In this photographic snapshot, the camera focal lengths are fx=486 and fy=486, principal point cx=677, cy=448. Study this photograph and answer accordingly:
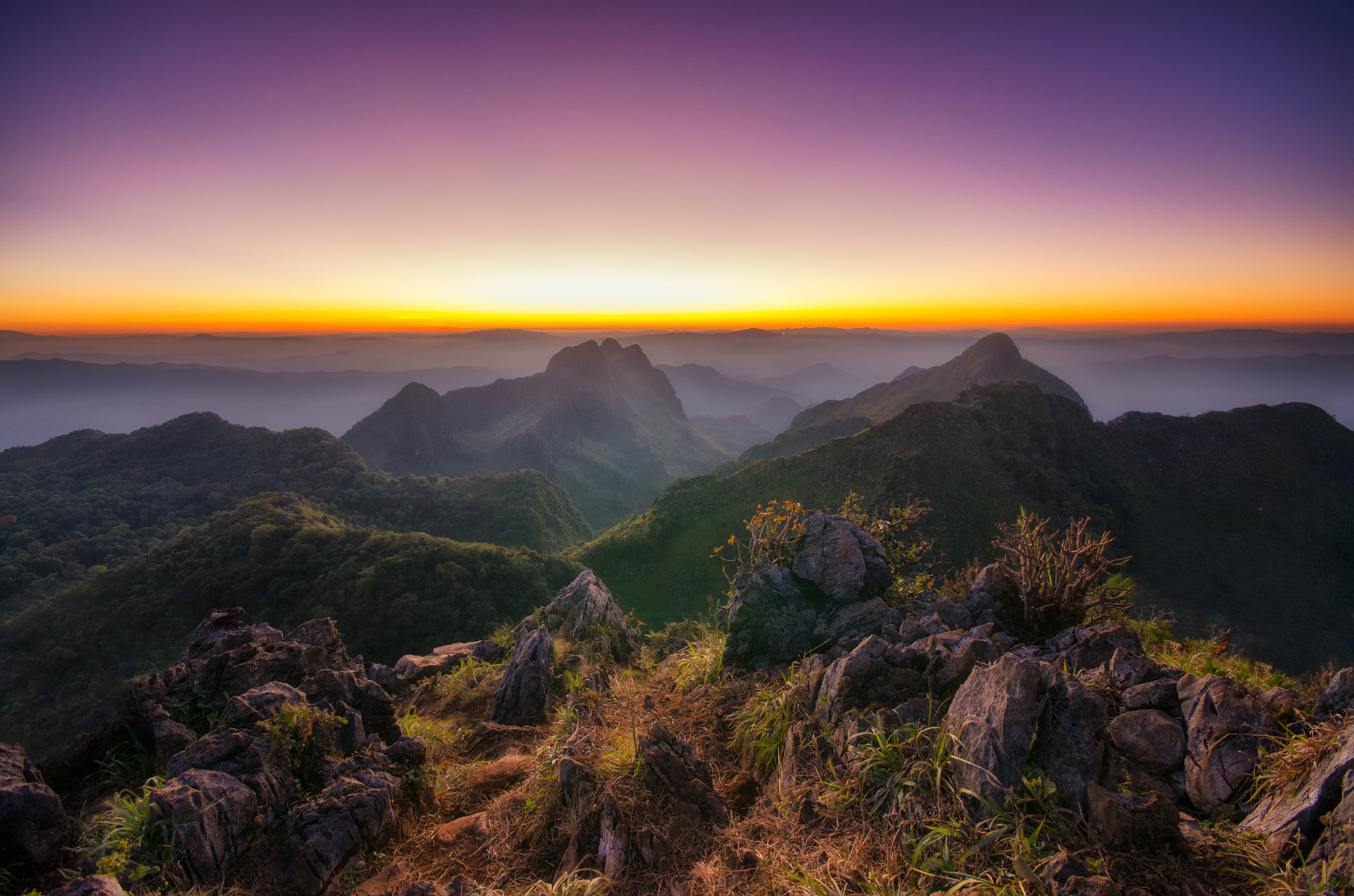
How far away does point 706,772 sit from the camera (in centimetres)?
518

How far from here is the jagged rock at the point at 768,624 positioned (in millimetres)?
7273

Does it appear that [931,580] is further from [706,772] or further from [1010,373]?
[1010,373]

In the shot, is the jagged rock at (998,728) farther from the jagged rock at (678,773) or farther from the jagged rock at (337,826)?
the jagged rock at (337,826)

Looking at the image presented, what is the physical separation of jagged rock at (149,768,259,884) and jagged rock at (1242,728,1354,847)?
7.81 m

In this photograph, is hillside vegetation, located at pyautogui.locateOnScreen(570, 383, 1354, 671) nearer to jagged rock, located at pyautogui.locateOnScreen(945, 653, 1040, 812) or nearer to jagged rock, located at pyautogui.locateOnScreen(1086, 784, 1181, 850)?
jagged rock, located at pyautogui.locateOnScreen(945, 653, 1040, 812)

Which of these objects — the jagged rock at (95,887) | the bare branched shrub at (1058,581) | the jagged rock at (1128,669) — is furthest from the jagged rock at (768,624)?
the jagged rock at (95,887)

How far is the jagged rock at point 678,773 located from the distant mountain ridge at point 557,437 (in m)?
105

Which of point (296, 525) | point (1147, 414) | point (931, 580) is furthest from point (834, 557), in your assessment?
point (1147, 414)

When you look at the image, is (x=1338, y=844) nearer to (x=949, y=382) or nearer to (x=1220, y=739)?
(x=1220, y=739)

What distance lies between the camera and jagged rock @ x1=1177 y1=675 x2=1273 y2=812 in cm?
358

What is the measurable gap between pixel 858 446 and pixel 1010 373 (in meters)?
87.6

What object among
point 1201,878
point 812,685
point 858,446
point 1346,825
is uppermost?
point 1346,825

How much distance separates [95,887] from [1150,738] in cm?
772

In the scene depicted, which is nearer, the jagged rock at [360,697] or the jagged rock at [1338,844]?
the jagged rock at [1338,844]
